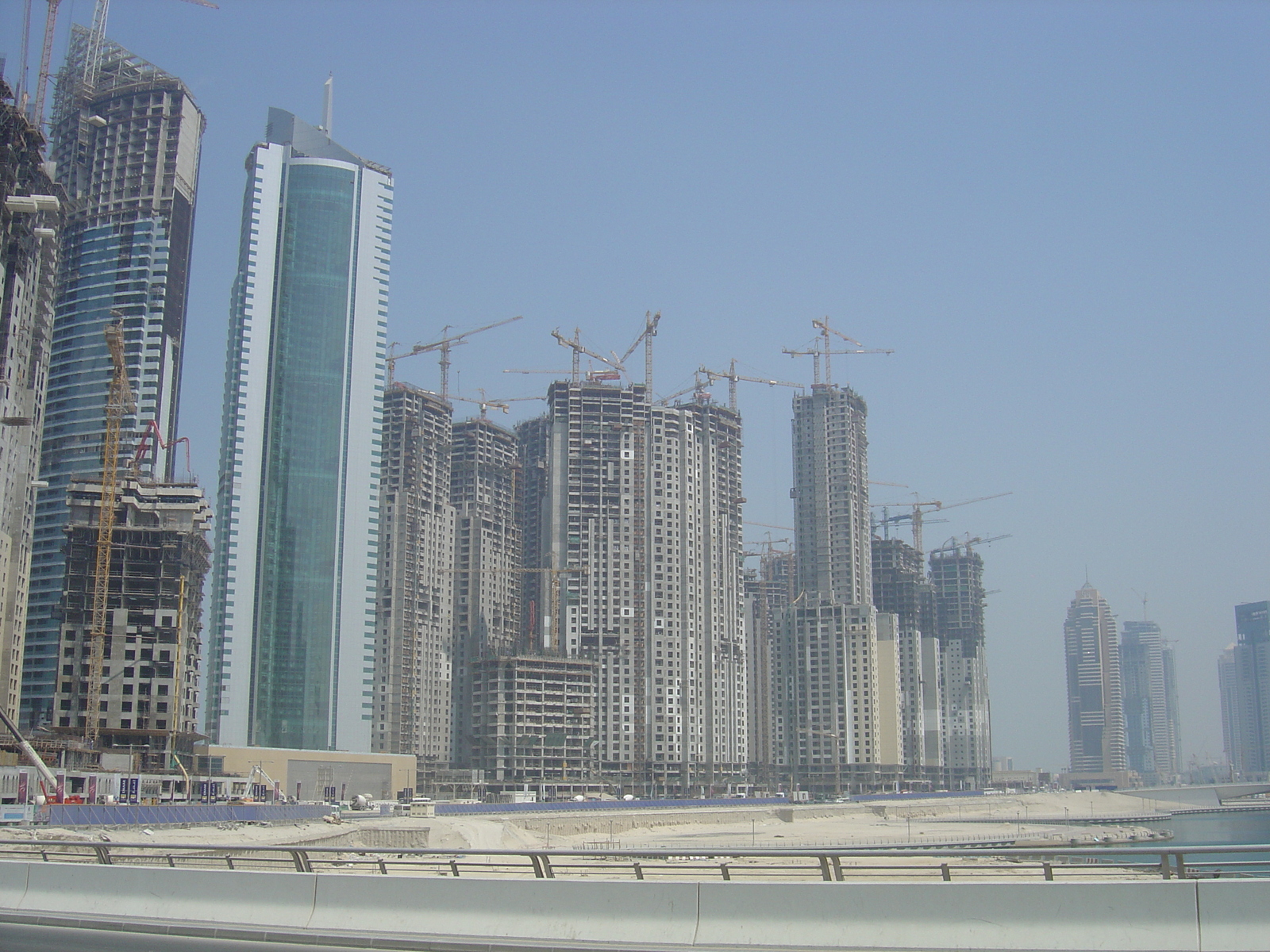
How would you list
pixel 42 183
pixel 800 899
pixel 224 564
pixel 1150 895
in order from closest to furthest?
pixel 1150 895, pixel 800 899, pixel 42 183, pixel 224 564

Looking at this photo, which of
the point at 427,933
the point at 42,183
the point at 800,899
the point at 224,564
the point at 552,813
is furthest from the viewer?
the point at 224,564

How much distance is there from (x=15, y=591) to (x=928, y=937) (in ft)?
518

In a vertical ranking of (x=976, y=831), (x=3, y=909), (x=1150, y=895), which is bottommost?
(x=976, y=831)

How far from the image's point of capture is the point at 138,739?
156 metres

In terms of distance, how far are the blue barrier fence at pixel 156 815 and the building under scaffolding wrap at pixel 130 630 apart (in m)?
54.1

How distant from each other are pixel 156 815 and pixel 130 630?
81184mm

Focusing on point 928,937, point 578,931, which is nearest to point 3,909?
point 578,931

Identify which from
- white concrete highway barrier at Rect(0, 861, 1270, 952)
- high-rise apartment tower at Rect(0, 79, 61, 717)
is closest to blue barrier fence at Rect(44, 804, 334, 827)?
high-rise apartment tower at Rect(0, 79, 61, 717)

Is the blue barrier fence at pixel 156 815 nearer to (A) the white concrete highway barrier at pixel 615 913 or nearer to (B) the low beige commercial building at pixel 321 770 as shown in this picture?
(A) the white concrete highway barrier at pixel 615 913

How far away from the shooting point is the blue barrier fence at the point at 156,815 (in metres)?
73.7

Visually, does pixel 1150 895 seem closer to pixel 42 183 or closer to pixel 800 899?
pixel 800 899

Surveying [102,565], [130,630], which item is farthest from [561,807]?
[102,565]

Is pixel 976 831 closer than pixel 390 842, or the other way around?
pixel 390 842

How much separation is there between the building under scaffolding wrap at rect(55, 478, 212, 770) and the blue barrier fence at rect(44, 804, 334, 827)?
5413 cm
